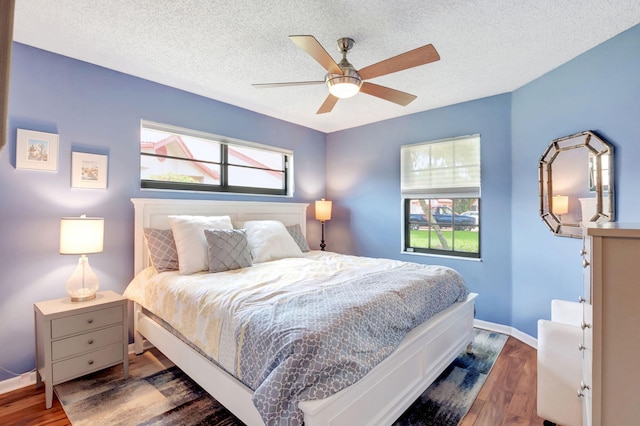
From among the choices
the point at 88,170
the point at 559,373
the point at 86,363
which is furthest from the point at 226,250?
the point at 559,373

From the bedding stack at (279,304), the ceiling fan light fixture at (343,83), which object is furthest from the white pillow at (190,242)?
the ceiling fan light fixture at (343,83)

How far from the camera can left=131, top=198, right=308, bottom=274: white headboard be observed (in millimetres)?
2668

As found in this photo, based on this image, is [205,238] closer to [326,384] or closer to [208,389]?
[208,389]

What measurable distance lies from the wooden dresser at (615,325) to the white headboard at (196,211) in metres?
2.96

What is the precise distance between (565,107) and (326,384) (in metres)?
2.88

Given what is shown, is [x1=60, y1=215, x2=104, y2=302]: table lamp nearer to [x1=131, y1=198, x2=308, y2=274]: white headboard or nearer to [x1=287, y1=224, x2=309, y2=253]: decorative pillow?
[x1=131, y1=198, x2=308, y2=274]: white headboard

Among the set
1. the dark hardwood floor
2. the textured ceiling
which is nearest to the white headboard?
the dark hardwood floor

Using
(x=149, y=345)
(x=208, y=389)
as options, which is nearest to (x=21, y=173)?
(x=149, y=345)

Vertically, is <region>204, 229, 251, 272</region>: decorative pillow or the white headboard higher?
the white headboard

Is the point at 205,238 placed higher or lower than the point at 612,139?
lower

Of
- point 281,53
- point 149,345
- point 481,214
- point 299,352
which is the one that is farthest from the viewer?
point 481,214

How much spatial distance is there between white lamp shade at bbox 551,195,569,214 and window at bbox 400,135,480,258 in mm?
752

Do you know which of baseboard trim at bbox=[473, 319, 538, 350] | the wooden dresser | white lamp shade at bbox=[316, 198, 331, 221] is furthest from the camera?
white lamp shade at bbox=[316, 198, 331, 221]

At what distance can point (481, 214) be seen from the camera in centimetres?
330
